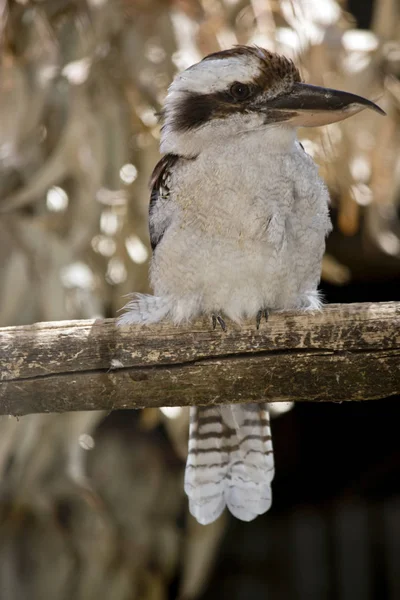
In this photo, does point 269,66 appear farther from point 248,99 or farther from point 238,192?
point 238,192

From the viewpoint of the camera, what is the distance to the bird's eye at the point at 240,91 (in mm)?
1734

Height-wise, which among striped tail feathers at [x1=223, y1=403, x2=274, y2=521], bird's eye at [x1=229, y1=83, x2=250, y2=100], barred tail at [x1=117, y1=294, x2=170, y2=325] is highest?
bird's eye at [x1=229, y1=83, x2=250, y2=100]

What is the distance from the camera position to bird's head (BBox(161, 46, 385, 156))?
5.57 feet

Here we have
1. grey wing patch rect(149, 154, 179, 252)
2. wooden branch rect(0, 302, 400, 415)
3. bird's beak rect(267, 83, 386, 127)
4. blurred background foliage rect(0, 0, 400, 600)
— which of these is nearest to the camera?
→ wooden branch rect(0, 302, 400, 415)

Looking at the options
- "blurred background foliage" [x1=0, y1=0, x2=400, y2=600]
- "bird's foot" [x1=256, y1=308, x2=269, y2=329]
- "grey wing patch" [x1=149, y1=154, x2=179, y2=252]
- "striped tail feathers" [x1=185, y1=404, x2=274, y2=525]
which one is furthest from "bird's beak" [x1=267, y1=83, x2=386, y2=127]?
"blurred background foliage" [x1=0, y1=0, x2=400, y2=600]

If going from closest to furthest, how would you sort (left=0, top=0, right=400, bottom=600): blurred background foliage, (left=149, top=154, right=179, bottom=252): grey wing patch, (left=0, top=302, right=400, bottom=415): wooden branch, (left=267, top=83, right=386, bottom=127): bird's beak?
(left=0, top=302, right=400, bottom=415): wooden branch → (left=267, top=83, right=386, bottom=127): bird's beak → (left=149, top=154, right=179, bottom=252): grey wing patch → (left=0, top=0, right=400, bottom=600): blurred background foliage

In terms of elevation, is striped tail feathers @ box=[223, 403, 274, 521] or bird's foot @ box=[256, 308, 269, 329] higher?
bird's foot @ box=[256, 308, 269, 329]

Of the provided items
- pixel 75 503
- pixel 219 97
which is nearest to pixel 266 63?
pixel 219 97

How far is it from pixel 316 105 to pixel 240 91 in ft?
0.52

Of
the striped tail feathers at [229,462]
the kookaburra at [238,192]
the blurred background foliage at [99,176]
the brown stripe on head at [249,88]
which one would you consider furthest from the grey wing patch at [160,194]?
the blurred background foliage at [99,176]

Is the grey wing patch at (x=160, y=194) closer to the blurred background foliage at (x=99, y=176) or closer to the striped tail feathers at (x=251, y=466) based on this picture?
the striped tail feathers at (x=251, y=466)

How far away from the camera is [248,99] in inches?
68.5

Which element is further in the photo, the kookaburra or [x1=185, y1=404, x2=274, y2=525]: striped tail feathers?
[x1=185, y1=404, x2=274, y2=525]: striped tail feathers

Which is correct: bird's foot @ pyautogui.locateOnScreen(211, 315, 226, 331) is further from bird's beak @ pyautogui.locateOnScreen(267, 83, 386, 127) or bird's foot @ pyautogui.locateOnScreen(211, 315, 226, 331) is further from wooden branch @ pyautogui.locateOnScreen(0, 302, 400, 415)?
bird's beak @ pyautogui.locateOnScreen(267, 83, 386, 127)
